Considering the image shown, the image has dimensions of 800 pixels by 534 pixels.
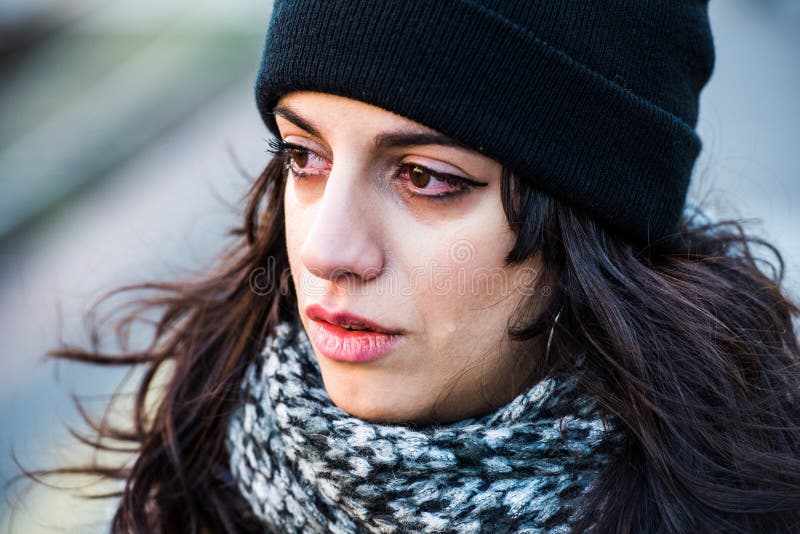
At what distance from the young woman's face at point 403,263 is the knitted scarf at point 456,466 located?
9 cm

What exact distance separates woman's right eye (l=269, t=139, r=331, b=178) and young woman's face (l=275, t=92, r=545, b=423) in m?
0.05

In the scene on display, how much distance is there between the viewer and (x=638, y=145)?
177 cm

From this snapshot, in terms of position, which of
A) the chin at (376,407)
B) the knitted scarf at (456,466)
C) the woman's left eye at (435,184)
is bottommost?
the knitted scarf at (456,466)

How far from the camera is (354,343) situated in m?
1.69

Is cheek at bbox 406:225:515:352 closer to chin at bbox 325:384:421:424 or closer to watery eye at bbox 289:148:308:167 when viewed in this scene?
chin at bbox 325:384:421:424

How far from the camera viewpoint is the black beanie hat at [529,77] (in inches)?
64.0

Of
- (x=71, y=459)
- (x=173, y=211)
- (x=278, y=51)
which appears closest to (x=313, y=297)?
(x=278, y=51)

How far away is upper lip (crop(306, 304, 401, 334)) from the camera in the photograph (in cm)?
167

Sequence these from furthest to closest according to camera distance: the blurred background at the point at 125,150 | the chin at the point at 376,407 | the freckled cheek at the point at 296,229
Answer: the blurred background at the point at 125,150
the freckled cheek at the point at 296,229
the chin at the point at 376,407

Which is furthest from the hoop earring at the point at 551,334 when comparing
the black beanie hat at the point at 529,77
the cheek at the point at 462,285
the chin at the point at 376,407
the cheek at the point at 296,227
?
the cheek at the point at 296,227

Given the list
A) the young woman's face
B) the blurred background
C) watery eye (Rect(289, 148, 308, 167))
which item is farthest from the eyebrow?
the blurred background

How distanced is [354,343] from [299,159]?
0.49m

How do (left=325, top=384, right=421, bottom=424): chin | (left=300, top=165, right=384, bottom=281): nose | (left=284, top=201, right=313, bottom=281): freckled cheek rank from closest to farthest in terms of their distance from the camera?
(left=300, top=165, right=384, bottom=281): nose
(left=325, top=384, right=421, bottom=424): chin
(left=284, top=201, right=313, bottom=281): freckled cheek

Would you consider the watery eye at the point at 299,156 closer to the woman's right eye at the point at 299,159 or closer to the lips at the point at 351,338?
the woman's right eye at the point at 299,159
